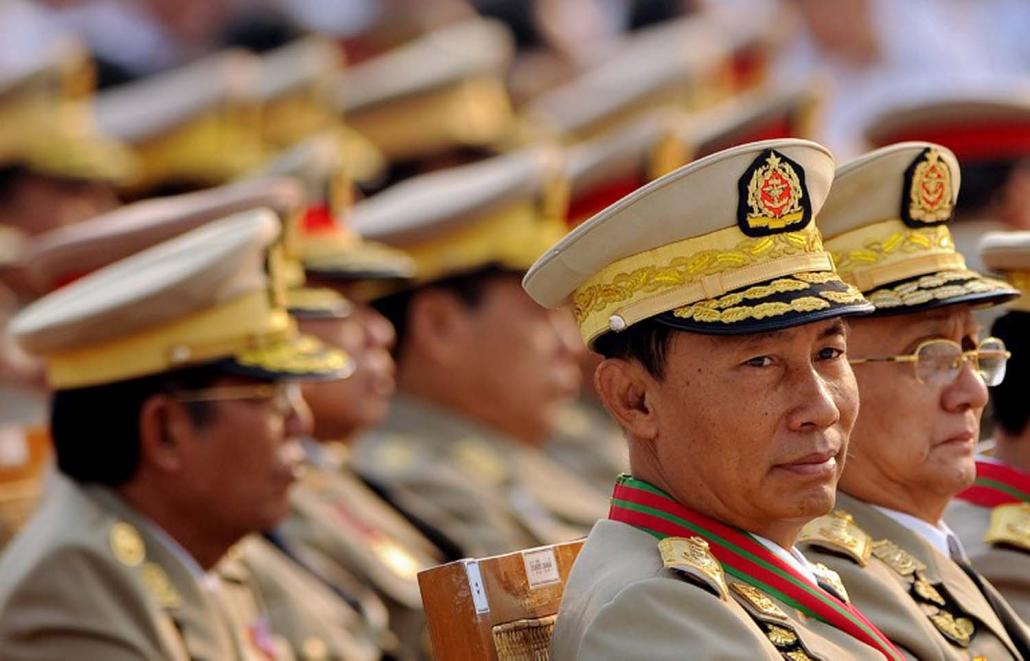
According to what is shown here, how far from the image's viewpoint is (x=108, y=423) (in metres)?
5.13

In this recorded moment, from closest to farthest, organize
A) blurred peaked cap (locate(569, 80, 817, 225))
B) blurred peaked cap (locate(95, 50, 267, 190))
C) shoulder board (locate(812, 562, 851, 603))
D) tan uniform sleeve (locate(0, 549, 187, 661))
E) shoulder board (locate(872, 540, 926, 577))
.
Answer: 1. shoulder board (locate(812, 562, 851, 603))
2. shoulder board (locate(872, 540, 926, 577))
3. tan uniform sleeve (locate(0, 549, 187, 661))
4. blurred peaked cap (locate(569, 80, 817, 225))
5. blurred peaked cap (locate(95, 50, 267, 190))

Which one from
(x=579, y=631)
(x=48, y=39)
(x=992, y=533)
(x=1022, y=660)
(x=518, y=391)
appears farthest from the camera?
(x=48, y=39)

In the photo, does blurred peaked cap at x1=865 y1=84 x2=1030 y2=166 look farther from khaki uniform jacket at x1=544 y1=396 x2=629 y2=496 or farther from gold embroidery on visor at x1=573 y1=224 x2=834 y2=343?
gold embroidery on visor at x1=573 y1=224 x2=834 y2=343

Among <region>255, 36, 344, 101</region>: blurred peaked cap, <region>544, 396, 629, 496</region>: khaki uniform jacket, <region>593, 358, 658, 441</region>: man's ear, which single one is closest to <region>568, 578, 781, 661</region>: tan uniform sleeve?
<region>593, 358, 658, 441</region>: man's ear

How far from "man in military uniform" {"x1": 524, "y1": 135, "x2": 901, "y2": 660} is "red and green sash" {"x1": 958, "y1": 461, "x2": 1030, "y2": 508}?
1.28m

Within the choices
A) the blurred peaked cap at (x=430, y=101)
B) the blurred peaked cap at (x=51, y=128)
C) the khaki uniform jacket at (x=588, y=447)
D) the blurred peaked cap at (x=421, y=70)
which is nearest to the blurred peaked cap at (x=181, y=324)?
the blurred peaked cap at (x=51, y=128)

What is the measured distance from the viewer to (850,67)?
522 inches

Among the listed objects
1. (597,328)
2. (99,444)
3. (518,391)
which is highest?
(518,391)

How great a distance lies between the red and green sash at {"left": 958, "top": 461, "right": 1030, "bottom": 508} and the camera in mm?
4910

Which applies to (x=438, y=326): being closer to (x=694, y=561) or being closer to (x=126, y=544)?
(x=126, y=544)

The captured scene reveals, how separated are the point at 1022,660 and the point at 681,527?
1011 mm

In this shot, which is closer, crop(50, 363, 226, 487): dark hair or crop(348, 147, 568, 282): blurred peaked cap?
crop(50, 363, 226, 487): dark hair

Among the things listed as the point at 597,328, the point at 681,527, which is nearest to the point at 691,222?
the point at 597,328

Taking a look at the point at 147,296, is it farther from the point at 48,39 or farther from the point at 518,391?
the point at 48,39
